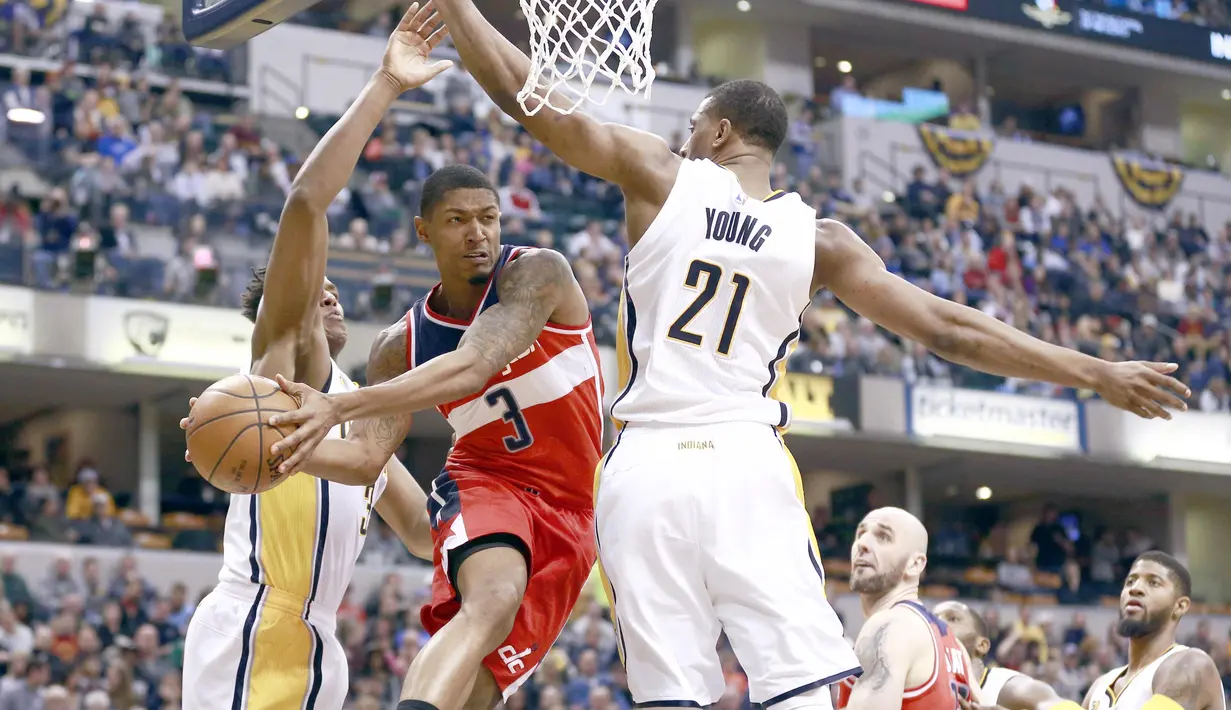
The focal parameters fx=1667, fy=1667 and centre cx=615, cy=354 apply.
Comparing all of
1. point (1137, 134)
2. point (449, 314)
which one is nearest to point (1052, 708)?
point (449, 314)

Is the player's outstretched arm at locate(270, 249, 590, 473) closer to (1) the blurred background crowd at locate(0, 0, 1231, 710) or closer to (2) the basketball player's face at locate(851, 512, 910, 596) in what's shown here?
(2) the basketball player's face at locate(851, 512, 910, 596)

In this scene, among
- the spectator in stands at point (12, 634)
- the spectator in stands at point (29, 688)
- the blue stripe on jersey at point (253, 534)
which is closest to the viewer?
the blue stripe on jersey at point (253, 534)

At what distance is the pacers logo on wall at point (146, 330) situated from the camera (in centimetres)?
1786

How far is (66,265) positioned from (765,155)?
1368cm

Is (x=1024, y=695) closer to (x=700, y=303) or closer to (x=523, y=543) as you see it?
(x=523, y=543)

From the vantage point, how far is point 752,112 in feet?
16.9

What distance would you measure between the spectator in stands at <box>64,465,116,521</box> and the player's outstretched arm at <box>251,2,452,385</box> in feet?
39.3

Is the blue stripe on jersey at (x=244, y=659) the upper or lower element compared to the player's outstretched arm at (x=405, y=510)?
lower

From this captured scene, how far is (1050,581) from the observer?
24.0 metres

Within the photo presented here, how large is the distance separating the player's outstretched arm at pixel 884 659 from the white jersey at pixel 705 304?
1.47m

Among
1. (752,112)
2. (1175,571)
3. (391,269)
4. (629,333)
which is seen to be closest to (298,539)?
(629,333)

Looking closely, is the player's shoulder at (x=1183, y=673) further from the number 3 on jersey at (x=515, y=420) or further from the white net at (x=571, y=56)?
the white net at (x=571, y=56)

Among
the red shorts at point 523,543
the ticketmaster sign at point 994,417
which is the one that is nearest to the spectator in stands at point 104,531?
the ticketmaster sign at point 994,417

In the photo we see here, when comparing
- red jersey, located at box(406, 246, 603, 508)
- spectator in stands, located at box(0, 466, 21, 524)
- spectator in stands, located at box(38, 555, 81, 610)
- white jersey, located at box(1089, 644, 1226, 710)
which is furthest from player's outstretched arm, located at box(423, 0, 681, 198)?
spectator in stands, located at box(0, 466, 21, 524)
